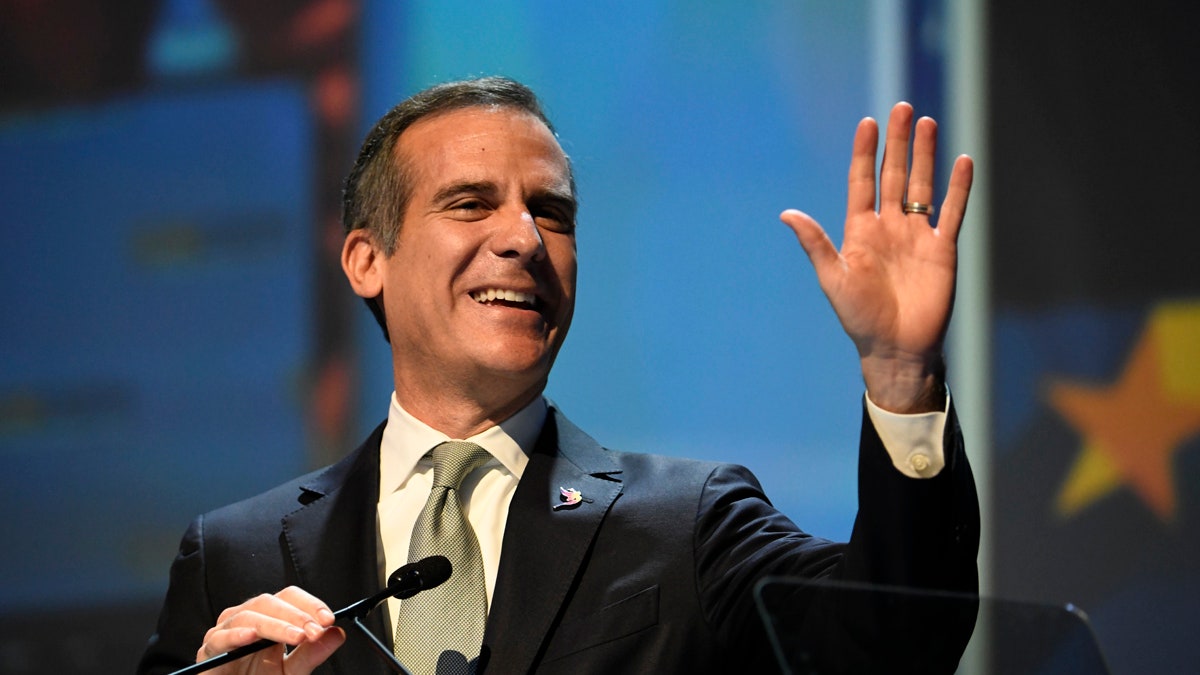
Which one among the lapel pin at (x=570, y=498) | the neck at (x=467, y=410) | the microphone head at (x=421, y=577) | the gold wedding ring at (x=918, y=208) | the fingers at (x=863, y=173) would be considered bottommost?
the lapel pin at (x=570, y=498)

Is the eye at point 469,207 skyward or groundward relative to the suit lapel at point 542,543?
skyward

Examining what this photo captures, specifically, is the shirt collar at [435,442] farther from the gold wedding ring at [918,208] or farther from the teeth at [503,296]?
the gold wedding ring at [918,208]

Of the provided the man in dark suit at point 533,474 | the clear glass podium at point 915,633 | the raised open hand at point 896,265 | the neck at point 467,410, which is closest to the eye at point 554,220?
the man in dark suit at point 533,474

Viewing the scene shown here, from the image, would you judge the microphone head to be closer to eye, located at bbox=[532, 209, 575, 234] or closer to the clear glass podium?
the clear glass podium

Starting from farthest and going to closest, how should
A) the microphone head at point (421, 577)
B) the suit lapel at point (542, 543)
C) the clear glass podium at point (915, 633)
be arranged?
the suit lapel at point (542, 543) < the microphone head at point (421, 577) < the clear glass podium at point (915, 633)

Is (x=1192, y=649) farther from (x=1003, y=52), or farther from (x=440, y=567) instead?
(x=440, y=567)

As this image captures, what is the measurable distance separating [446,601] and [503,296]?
49 cm

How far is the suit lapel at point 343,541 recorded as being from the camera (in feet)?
6.17

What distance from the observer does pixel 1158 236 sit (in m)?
2.96

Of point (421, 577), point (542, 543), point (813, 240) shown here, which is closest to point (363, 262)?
point (542, 543)

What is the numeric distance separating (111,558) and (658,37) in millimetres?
1766

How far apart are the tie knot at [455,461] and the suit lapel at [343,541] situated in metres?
0.12

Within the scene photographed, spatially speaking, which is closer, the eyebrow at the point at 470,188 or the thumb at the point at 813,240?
the thumb at the point at 813,240

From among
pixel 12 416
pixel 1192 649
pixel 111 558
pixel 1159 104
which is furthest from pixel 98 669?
pixel 1159 104
